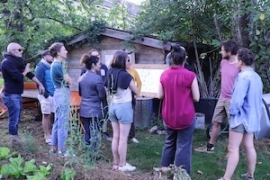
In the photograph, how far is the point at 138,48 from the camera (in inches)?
317

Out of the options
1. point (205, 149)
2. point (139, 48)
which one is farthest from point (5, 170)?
point (139, 48)

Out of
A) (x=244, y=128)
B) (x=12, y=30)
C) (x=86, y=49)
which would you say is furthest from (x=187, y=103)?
(x=12, y=30)

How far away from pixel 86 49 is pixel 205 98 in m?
3.65

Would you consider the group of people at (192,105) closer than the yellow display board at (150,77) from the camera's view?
Yes

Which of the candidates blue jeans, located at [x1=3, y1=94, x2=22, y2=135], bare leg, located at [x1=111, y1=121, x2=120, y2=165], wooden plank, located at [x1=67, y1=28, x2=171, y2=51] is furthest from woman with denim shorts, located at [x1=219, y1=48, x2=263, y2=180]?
wooden plank, located at [x1=67, y1=28, x2=171, y2=51]

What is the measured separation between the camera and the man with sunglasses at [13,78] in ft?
16.2

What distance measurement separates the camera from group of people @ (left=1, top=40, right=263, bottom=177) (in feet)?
11.7

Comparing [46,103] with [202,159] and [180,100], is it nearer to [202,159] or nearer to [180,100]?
[202,159]

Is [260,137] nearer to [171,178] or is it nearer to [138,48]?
[138,48]

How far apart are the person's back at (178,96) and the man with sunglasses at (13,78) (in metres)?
2.56

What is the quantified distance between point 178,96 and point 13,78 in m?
2.78

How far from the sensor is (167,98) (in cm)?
367

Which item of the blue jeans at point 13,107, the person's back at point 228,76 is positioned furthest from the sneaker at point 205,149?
the blue jeans at point 13,107

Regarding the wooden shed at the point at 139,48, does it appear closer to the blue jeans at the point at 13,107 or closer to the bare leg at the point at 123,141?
the blue jeans at the point at 13,107
